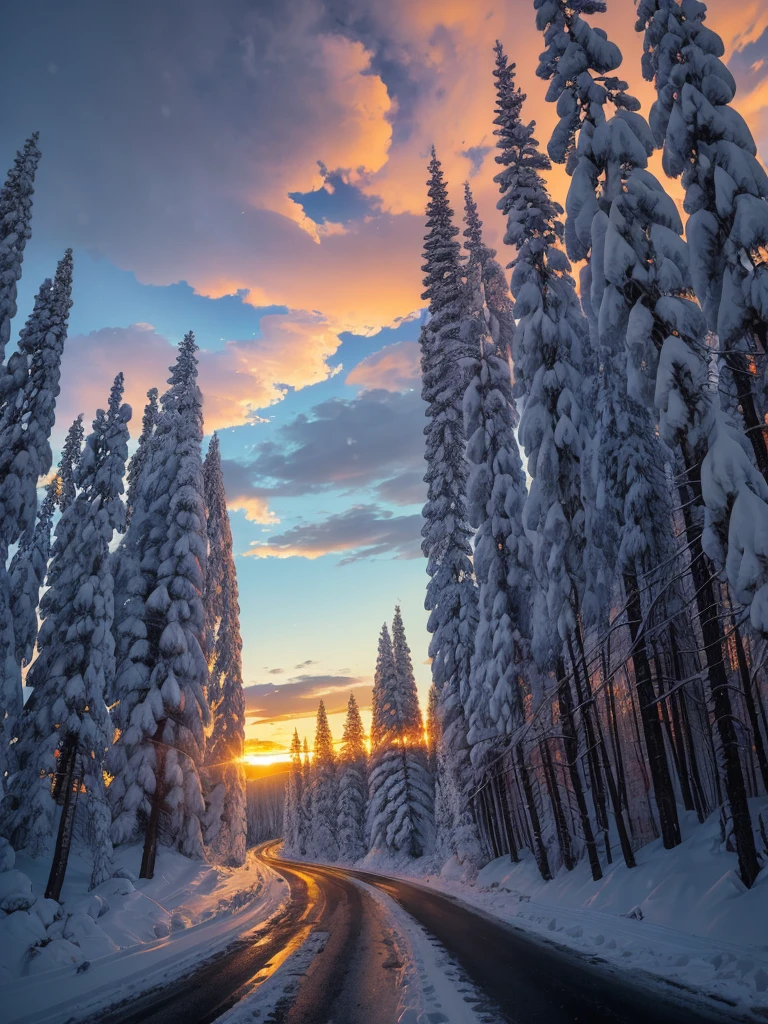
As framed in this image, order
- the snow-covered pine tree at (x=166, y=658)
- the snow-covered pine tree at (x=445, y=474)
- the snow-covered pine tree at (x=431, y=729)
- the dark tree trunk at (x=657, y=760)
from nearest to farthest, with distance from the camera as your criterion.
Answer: the dark tree trunk at (x=657, y=760), the snow-covered pine tree at (x=166, y=658), the snow-covered pine tree at (x=445, y=474), the snow-covered pine tree at (x=431, y=729)

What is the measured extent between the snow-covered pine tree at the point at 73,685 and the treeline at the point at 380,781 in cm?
3109

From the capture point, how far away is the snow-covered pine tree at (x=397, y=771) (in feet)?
145

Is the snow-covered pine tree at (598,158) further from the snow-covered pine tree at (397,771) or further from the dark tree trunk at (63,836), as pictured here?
the snow-covered pine tree at (397,771)

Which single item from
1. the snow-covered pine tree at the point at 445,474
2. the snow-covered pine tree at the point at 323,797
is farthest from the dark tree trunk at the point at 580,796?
the snow-covered pine tree at the point at 323,797

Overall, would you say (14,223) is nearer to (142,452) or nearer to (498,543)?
(142,452)

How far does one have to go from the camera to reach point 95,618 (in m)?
19.1

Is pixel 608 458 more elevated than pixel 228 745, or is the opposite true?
pixel 608 458

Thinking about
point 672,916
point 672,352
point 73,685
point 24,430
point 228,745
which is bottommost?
point 672,916

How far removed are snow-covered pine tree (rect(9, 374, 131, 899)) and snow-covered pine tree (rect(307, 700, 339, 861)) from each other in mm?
50438

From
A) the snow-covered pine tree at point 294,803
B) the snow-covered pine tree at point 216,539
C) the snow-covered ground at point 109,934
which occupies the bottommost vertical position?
the snow-covered pine tree at point 294,803

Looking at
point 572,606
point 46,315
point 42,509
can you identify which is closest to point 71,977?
point 572,606

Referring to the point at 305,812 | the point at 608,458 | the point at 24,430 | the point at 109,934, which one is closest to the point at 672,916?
the point at 608,458

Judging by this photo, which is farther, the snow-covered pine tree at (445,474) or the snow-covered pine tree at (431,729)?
the snow-covered pine tree at (431,729)

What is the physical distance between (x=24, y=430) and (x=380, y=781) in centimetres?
3940
